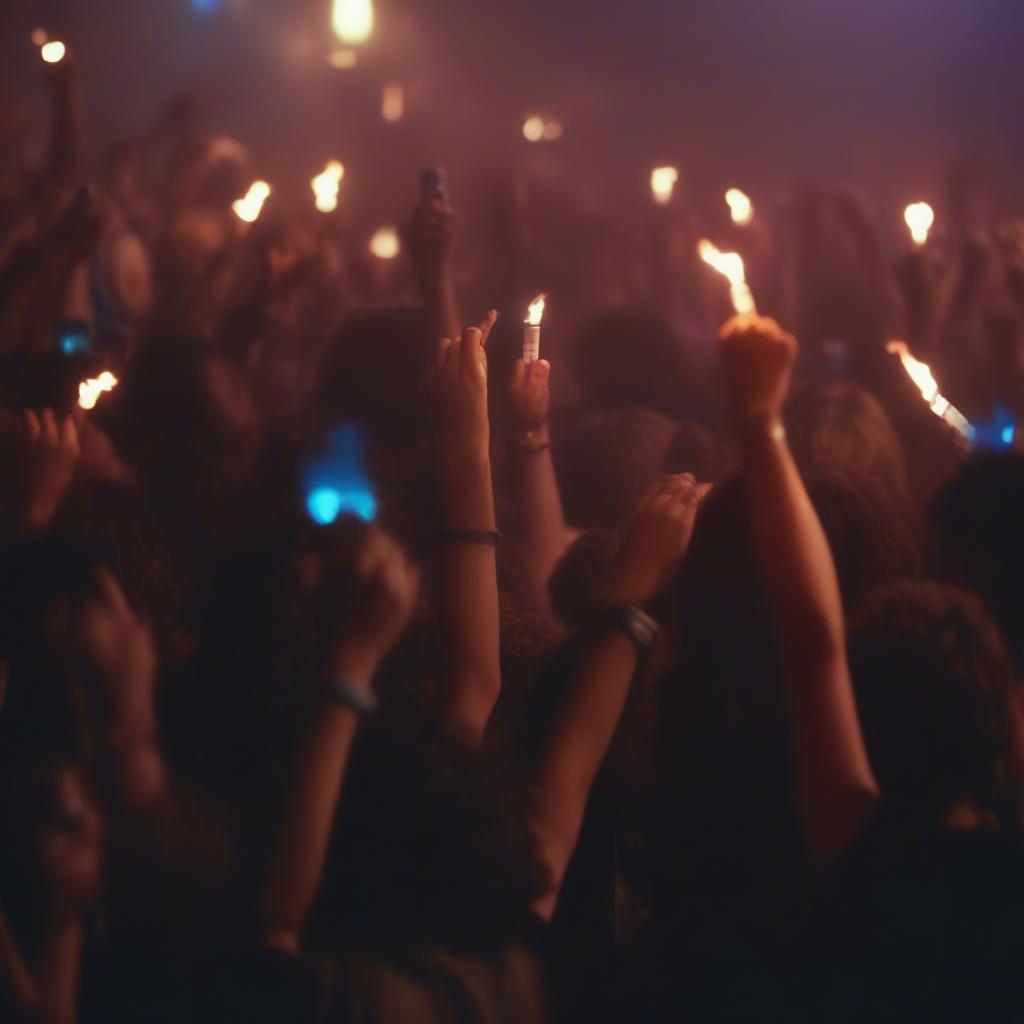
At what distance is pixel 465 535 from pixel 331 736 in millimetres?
561

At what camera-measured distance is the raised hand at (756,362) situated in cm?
156

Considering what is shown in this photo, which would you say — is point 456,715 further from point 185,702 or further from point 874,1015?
point 874,1015

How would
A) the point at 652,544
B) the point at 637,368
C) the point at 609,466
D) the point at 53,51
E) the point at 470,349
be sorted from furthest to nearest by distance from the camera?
the point at 53,51, the point at 637,368, the point at 609,466, the point at 470,349, the point at 652,544

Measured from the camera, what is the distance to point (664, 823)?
183cm

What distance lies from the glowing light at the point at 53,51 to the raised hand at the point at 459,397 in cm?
286

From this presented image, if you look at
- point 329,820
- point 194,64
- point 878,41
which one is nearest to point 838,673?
point 329,820

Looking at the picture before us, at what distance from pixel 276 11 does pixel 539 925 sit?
30.5 ft

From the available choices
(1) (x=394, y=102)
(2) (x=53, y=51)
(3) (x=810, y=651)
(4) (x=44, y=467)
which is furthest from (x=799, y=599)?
(1) (x=394, y=102)

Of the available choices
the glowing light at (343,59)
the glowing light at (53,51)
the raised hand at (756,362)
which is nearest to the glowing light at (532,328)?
the raised hand at (756,362)

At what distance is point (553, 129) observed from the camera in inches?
393

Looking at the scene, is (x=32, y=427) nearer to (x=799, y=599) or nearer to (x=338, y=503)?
(x=338, y=503)

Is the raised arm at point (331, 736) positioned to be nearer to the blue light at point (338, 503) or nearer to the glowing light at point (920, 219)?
the blue light at point (338, 503)

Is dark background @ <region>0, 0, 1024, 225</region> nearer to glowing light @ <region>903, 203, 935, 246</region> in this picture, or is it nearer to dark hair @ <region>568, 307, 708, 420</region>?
dark hair @ <region>568, 307, 708, 420</region>

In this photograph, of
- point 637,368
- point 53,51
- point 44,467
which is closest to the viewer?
point 44,467
